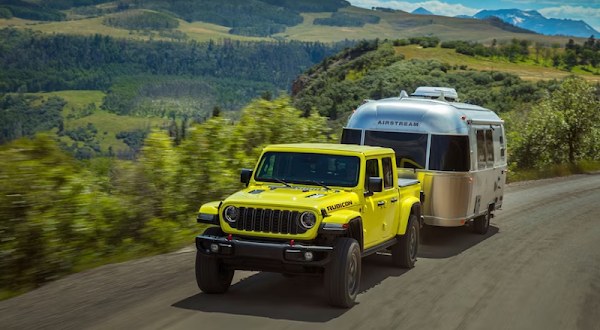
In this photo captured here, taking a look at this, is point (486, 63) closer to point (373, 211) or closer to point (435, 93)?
point (435, 93)

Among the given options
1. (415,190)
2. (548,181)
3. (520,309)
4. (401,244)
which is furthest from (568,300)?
(548,181)

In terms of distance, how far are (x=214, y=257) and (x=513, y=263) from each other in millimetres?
5745

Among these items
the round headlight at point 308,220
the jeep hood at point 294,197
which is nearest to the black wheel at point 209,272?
the jeep hood at point 294,197

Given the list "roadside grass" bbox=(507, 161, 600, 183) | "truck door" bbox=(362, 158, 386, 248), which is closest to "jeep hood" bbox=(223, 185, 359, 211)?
"truck door" bbox=(362, 158, 386, 248)

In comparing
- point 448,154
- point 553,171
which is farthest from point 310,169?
point 553,171

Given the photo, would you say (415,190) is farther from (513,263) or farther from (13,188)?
(13,188)

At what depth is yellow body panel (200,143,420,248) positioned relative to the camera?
7816 mm

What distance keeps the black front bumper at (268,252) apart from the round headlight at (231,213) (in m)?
0.25

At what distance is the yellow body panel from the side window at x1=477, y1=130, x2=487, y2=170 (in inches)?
148

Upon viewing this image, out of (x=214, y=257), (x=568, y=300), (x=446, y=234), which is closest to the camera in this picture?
(x=214, y=257)

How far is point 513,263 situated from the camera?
1147 centimetres

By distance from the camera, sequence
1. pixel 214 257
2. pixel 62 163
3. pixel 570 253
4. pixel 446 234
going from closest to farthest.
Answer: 1. pixel 214 257
2. pixel 62 163
3. pixel 570 253
4. pixel 446 234

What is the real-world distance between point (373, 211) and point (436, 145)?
14.0ft

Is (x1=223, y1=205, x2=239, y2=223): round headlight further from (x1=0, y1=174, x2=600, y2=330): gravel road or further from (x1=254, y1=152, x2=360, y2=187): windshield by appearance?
(x1=254, y1=152, x2=360, y2=187): windshield
